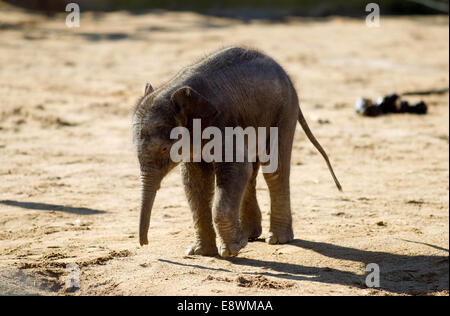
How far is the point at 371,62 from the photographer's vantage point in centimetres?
1759

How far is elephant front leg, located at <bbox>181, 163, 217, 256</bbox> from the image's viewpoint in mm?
6301

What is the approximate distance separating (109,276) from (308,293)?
1507 millimetres

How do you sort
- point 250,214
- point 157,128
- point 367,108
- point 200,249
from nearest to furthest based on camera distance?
1. point 157,128
2. point 200,249
3. point 250,214
4. point 367,108

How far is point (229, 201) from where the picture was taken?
235 inches

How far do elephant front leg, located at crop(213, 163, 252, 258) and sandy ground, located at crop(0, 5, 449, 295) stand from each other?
10.2 inches

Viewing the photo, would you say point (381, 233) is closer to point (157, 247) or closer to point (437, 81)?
point (157, 247)

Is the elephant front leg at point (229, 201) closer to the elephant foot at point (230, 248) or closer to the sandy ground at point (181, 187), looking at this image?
the elephant foot at point (230, 248)

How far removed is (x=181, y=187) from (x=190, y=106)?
3.30m

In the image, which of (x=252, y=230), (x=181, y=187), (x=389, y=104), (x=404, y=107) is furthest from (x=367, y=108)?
(x=252, y=230)

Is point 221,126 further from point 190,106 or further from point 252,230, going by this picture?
point 252,230

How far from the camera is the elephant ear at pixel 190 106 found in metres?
5.71

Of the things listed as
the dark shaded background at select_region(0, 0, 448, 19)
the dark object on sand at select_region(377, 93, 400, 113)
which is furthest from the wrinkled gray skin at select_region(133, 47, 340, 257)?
the dark shaded background at select_region(0, 0, 448, 19)

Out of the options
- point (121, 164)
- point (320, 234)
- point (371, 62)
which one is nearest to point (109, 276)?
point (320, 234)

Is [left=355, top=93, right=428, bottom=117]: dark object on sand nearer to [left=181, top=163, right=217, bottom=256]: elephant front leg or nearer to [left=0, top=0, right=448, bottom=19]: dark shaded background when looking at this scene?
[left=181, top=163, right=217, bottom=256]: elephant front leg
